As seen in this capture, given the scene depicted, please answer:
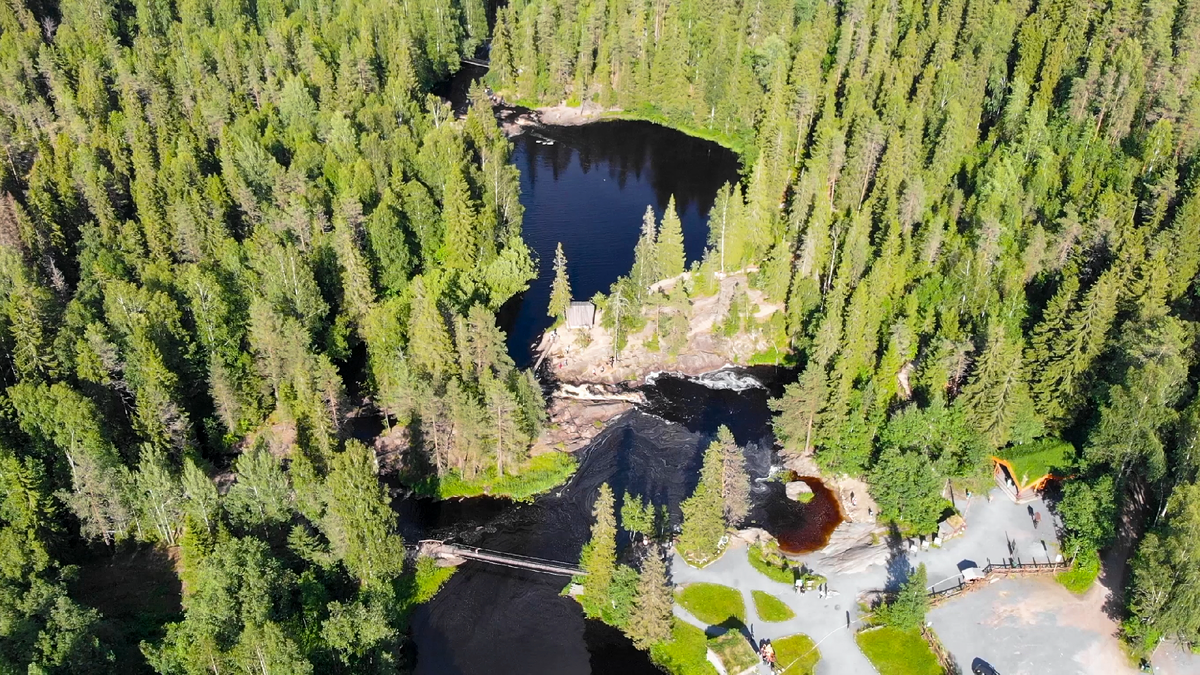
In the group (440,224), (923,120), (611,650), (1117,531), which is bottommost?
(611,650)

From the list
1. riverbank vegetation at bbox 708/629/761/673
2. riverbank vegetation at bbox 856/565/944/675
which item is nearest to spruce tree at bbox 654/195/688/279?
riverbank vegetation at bbox 708/629/761/673

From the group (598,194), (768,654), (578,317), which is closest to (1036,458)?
(768,654)

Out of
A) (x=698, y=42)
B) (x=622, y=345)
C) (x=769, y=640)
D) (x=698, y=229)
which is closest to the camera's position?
(x=769, y=640)

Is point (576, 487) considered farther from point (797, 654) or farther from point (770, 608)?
point (797, 654)

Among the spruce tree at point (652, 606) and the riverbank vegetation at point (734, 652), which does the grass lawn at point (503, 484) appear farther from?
the riverbank vegetation at point (734, 652)

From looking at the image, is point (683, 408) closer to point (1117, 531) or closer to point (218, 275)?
point (1117, 531)

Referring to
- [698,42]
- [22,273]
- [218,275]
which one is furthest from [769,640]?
[698,42]

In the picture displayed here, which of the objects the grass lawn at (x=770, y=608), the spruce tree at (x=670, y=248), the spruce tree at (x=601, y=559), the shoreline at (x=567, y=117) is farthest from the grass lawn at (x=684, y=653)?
the shoreline at (x=567, y=117)

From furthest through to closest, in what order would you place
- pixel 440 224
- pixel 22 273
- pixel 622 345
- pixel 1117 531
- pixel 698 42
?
pixel 698 42, pixel 440 224, pixel 622 345, pixel 22 273, pixel 1117 531
